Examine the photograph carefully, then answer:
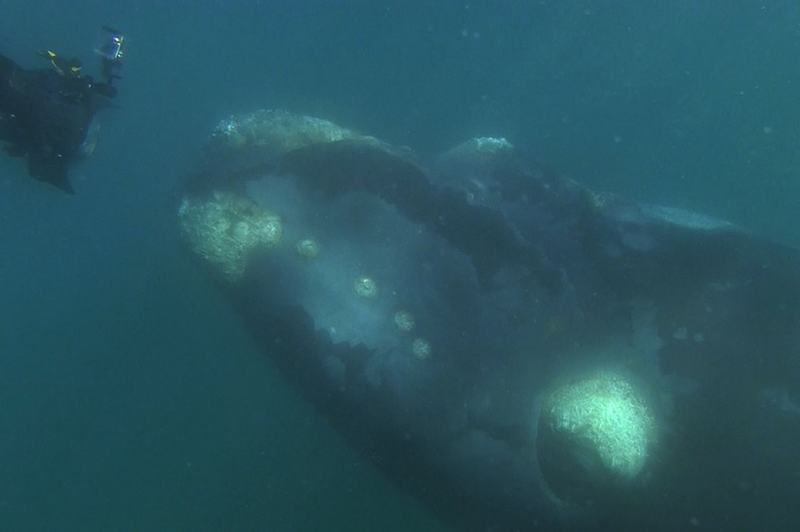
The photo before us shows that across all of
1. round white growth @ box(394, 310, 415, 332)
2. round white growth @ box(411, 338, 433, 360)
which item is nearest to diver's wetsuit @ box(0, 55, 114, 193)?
round white growth @ box(394, 310, 415, 332)

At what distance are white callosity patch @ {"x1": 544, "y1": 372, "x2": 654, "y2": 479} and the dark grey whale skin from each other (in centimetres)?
22

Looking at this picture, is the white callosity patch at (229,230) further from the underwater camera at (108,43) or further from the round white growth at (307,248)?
the underwater camera at (108,43)

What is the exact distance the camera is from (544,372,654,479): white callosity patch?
26.4ft

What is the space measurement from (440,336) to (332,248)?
219cm

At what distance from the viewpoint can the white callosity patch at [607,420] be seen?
26.4 ft

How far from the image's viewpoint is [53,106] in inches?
398

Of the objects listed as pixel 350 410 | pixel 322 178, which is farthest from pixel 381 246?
pixel 350 410

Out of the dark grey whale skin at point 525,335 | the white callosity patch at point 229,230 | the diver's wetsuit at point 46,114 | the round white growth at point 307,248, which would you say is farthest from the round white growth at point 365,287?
the diver's wetsuit at point 46,114

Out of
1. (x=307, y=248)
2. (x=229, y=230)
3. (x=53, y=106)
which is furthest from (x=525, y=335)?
(x=53, y=106)

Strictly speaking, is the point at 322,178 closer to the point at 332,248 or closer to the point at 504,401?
the point at 332,248

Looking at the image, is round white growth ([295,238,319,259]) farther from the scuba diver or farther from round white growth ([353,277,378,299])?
the scuba diver

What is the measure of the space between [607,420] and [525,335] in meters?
1.56

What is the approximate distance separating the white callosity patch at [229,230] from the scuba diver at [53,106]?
2.61 m

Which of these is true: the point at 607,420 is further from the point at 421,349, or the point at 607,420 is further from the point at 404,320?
the point at 404,320
